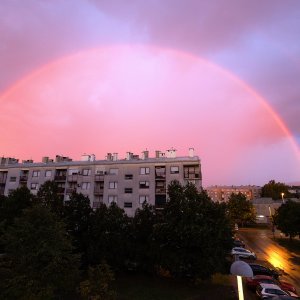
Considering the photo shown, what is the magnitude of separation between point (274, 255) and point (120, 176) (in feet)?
99.0

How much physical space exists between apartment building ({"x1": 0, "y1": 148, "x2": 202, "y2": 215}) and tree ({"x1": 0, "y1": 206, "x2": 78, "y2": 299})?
39125 mm

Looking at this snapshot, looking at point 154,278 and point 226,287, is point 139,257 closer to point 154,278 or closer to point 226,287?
point 154,278

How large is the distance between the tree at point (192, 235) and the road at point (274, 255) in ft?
33.2

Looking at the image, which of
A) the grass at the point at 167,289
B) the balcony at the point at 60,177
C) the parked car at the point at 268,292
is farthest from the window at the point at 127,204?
the parked car at the point at 268,292

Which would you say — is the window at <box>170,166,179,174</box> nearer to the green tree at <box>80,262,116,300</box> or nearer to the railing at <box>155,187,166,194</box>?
the railing at <box>155,187,166,194</box>

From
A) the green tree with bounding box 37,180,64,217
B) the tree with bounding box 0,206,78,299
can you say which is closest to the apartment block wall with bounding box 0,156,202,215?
the green tree with bounding box 37,180,64,217

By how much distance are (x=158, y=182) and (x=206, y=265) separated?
3565cm

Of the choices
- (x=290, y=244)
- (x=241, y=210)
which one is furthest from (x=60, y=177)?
(x=241, y=210)

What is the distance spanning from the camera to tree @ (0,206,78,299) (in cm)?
1881

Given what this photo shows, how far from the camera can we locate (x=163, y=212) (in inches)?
1204

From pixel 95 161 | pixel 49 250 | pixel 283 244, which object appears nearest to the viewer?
pixel 49 250

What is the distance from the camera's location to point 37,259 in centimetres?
1995

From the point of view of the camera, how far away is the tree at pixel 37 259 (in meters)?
18.8

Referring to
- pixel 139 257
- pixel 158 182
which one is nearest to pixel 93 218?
pixel 139 257
